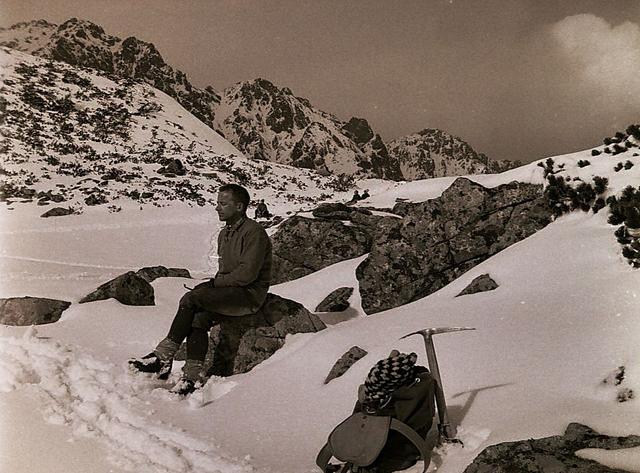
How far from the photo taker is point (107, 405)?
14.2 feet

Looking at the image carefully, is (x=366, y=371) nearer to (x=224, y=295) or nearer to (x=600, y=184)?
(x=224, y=295)

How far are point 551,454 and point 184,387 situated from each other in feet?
11.3

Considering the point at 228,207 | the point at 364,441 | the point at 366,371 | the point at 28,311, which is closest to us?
the point at 364,441

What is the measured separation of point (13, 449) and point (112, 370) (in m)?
1.82

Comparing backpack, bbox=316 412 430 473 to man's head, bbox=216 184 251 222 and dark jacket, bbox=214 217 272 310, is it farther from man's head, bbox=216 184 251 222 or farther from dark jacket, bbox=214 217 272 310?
man's head, bbox=216 184 251 222

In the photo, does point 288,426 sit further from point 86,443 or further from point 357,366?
point 86,443

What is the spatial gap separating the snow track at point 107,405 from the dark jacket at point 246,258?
1.34 m

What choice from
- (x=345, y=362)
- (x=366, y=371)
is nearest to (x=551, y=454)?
(x=366, y=371)

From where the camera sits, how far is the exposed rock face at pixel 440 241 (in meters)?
6.48

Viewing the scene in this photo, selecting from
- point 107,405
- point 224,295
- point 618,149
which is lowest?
point 107,405

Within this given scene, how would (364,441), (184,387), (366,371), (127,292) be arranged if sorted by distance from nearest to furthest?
1. (364,441)
2. (366,371)
3. (184,387)
4. (127,292)


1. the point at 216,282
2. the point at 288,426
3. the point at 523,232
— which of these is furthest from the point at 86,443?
the point at 523,232

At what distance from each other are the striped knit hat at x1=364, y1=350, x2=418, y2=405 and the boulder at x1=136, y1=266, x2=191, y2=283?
6.46m

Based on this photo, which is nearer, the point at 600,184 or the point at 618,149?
the point at 600,184
